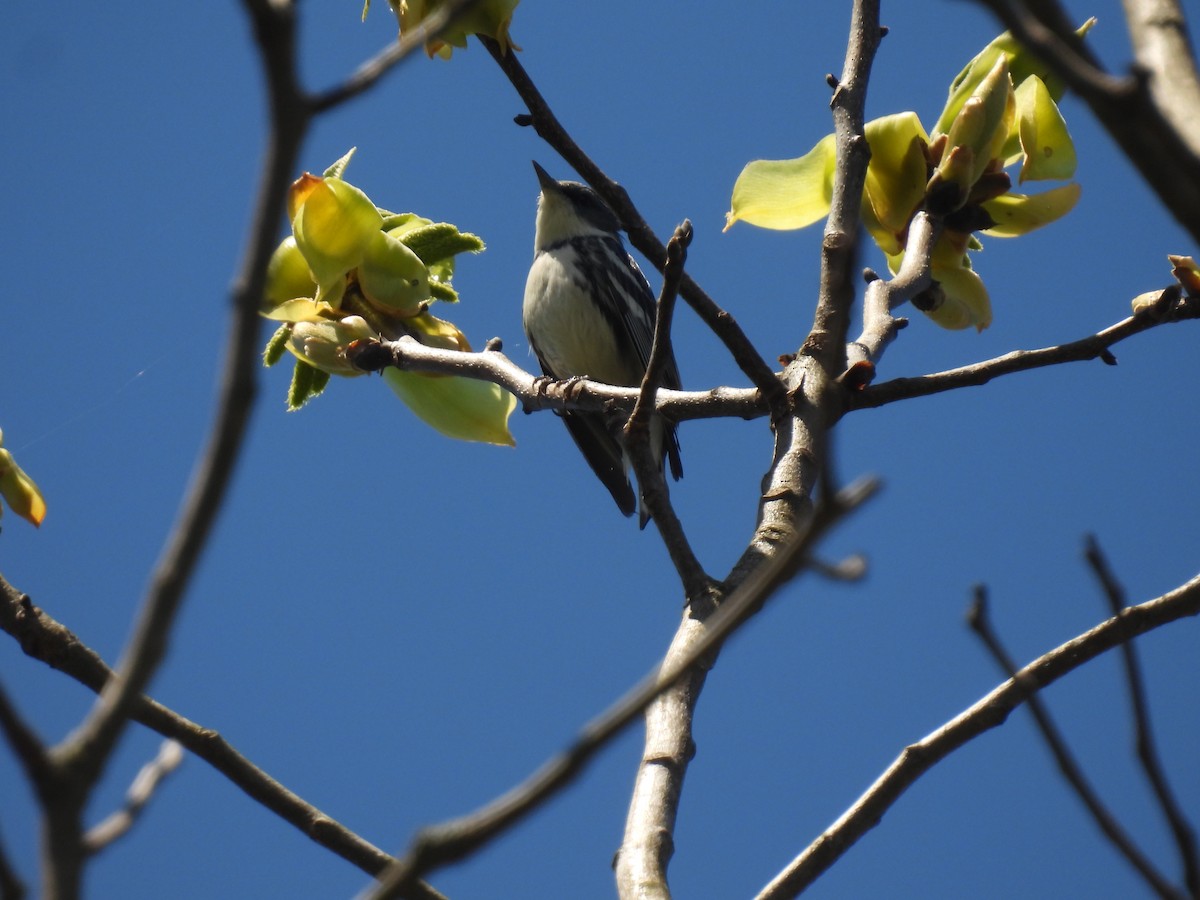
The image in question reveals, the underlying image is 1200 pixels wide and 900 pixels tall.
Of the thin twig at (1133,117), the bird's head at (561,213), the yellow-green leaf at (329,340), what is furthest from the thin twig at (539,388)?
the bird's head at (561,213)

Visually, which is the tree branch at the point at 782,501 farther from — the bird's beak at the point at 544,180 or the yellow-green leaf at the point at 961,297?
the bird's beak at the point at 544,180

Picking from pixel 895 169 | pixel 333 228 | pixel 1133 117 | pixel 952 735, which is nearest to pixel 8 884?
pixel 1133 117

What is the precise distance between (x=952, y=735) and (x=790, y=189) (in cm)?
142

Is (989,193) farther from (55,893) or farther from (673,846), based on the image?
(55,893)

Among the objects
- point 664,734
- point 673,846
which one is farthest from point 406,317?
point 673,846

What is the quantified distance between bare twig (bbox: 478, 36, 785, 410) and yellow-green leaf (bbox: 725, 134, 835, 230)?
0.22 metres

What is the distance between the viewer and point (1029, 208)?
2986 mm

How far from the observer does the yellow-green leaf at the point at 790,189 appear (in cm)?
300

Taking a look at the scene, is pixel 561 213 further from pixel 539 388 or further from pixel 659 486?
pixel 659 486

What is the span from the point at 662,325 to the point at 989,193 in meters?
1.08

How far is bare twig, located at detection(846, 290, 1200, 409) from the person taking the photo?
2.69m

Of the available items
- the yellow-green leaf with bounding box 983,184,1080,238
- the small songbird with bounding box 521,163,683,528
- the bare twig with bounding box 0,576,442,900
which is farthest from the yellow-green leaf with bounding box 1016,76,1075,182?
the small songbird with bounding box 521,163,683,528

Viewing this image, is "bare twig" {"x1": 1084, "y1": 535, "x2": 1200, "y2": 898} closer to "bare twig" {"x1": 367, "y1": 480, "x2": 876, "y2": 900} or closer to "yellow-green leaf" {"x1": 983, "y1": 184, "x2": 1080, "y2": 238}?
"bare twig" {"x1": 367, "y1": 480, "x2": 876, "y2": 900}

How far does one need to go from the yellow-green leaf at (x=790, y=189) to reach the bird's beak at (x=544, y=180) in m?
5.25
